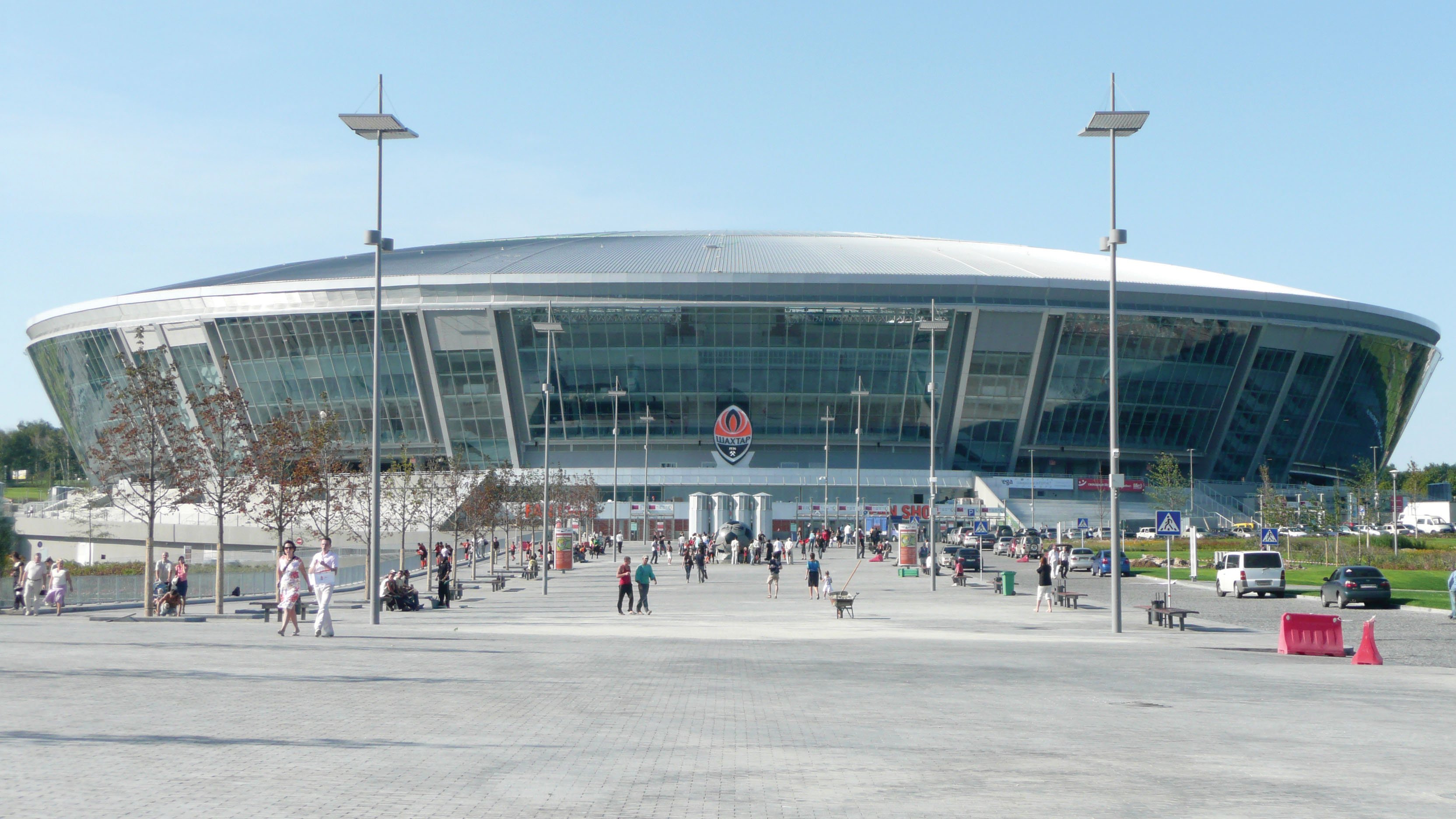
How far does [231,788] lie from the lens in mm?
9719

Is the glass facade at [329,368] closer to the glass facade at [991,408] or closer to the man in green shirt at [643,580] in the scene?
the glass facade at [991,408]

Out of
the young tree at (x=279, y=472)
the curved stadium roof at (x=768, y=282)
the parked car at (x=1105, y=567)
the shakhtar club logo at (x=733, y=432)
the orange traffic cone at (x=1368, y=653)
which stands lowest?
the parked car at (x=1105, y=567)

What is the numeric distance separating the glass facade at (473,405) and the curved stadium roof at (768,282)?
5.88 meters

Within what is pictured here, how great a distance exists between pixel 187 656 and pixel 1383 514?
88.5 metres

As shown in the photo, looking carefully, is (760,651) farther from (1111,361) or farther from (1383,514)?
(1383,514)

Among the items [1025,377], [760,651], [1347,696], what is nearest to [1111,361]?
[760,651]

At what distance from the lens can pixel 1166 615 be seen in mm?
32750

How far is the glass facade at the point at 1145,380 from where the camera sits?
96.9 metres

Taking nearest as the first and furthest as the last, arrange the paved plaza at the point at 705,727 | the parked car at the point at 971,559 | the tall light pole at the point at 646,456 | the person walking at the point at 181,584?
the paved plaza at the point at 705,727 → the person walking at the point at 181,584 → the parked car at the point at 971,559 → the tall light pole at the point at 646,456

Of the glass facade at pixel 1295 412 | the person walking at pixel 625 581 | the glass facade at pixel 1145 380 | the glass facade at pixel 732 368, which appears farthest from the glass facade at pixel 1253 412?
the person walking at pixel 625 581

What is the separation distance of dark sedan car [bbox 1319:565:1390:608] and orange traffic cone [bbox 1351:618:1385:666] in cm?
1753

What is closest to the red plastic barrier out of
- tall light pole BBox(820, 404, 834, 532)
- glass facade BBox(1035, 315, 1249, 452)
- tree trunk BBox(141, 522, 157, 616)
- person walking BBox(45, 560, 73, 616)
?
tree trunk BBox(141, 522, 157, 616)

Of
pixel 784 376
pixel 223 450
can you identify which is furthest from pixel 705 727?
Result: pixel 784 376

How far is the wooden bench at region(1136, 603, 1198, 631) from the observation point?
30484 millimetres
